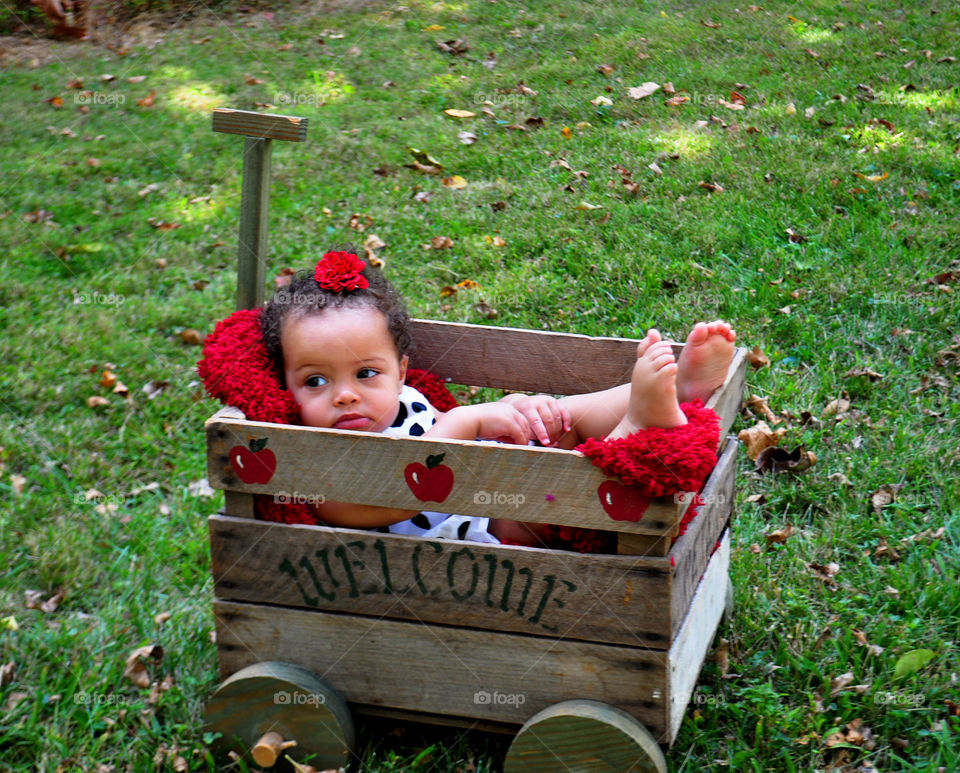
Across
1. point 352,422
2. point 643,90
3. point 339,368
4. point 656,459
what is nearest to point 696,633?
point 656,459

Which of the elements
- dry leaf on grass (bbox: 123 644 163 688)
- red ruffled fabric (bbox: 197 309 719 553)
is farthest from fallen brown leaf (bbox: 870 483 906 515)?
dry leaf on grass (bbox: 123 644 163 688)

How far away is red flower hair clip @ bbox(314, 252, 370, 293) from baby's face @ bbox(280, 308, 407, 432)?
10 centimetres

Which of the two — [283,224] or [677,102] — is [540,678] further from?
[677,102]

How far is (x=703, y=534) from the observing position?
8.01 feet

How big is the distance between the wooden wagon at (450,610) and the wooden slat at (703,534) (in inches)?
0.4

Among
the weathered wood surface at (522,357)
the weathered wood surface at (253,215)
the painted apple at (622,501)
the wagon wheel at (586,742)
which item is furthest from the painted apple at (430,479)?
the weathered wood surface at (253,215)

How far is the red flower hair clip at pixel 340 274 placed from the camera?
2.73 m

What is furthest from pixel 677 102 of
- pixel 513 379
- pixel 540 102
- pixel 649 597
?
pixel 649 597

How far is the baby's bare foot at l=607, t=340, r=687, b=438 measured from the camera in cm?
218

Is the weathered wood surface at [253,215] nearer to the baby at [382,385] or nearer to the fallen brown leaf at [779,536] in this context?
the baby at [382,385]

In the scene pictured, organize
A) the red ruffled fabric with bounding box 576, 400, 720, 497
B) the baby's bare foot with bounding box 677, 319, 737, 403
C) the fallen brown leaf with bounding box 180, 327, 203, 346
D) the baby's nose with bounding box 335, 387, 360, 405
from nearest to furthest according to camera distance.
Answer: the red ruffled fabric with bounding box 576, 400, 720, 497
the baby's bare foot with bounding box 677, 319, 737, 403
the baby's nose with bounding box 335, 387, 360, 405
the fallen brown leaf with bounding box 180, 327, 203, 346

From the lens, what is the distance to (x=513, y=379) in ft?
9.80

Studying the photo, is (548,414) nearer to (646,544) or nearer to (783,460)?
(646,544)

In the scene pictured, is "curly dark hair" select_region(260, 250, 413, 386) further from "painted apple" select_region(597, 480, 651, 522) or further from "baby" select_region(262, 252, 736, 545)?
"painted apple" select_region(597, 480, 651, 522)
